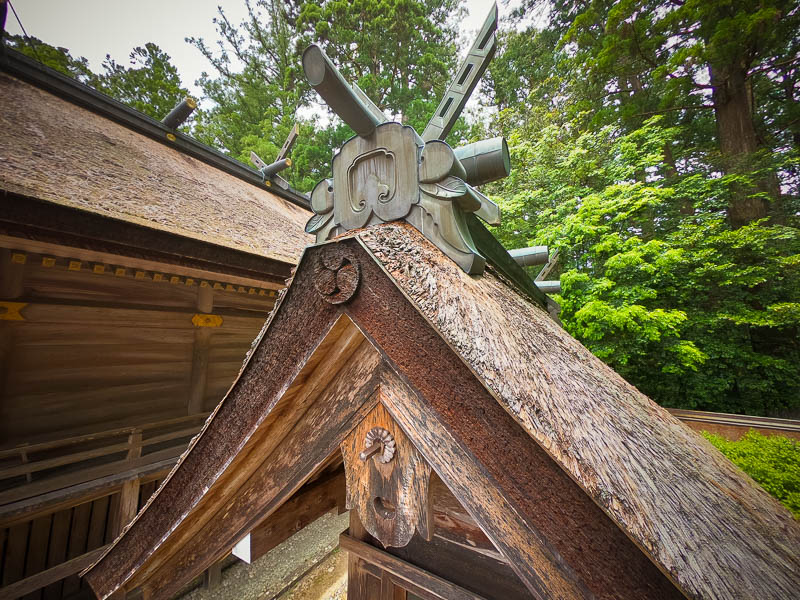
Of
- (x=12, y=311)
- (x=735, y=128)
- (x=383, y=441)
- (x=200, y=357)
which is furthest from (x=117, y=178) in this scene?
(x=735, y=128)

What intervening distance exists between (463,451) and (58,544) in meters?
4.00

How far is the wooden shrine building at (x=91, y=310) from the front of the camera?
75.7 inches

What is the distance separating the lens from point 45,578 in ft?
7.23

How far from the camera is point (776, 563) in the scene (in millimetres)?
621

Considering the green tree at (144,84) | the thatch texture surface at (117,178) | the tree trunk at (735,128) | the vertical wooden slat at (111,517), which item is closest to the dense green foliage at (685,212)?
the tree trunk at (735,128)

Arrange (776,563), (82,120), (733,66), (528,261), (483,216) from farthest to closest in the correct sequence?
(733,66)
(82,120)
(528,261)
(483,216)
(776,563)

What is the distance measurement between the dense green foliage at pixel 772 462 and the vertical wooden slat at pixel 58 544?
19.6 feet

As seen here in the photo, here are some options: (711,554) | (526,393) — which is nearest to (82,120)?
(526,393)

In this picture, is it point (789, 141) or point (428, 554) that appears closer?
point (428, 554)

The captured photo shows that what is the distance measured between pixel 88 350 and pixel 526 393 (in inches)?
146

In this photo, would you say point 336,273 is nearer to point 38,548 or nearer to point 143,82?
point 38,548

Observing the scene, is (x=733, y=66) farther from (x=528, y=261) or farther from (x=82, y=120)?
(x=82, y=120)

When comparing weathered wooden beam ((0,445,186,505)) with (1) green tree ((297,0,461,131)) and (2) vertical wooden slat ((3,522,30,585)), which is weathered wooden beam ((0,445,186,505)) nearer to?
(2) vertical wooden slat ((3,522,30,585))

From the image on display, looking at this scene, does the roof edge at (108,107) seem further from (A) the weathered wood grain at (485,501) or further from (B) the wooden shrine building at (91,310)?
(A) the weathered wood grain at (485,501)
